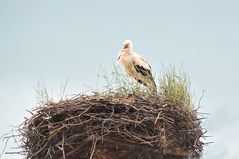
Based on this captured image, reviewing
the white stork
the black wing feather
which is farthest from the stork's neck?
the black wing feather

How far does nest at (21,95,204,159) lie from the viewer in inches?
261

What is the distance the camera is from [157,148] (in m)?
6.66

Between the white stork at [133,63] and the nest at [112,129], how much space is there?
2.63 metres

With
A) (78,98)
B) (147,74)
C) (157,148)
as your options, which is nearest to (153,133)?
(157,148)

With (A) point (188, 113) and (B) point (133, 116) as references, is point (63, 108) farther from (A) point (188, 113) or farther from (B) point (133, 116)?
(A) point (188, 113)

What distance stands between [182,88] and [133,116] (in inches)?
41.7

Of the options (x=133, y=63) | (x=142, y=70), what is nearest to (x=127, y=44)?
(x=133, y=63)

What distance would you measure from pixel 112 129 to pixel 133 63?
326 centimetres

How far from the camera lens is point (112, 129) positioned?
21.7ft

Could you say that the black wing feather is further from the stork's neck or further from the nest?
the nest

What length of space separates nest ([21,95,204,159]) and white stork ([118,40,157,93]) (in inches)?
104

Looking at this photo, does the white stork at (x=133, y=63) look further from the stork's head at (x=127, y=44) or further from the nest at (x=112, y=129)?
the nest at (x=112, y=129)

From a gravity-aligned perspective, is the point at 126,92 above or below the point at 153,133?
above

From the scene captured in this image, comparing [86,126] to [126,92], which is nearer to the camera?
[86,126]
